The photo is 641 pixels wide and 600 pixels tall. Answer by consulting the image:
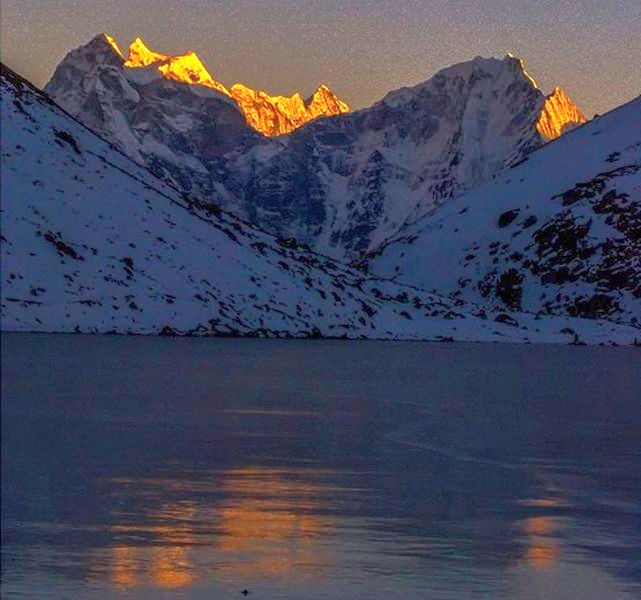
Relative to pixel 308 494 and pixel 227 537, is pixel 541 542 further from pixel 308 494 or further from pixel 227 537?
pixel 308 494

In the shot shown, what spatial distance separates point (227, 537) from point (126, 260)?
12597cm

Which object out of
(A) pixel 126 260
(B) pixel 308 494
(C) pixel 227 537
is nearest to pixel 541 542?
(C) pixel 227 537

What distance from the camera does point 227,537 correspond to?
32188 millimetres

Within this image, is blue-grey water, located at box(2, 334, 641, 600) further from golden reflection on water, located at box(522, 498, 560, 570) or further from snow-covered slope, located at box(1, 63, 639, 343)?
snow-covered slope, located at box(1, 63, 639, 343)

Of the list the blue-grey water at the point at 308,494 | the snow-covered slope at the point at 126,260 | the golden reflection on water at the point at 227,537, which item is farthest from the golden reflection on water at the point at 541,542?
the snow-covered slope at the point at 126,260

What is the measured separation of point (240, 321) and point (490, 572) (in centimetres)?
13419

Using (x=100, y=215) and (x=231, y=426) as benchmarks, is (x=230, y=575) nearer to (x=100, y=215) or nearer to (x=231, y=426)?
(x=231, y=426)

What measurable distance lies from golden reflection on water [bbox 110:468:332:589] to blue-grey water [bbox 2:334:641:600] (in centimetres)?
6

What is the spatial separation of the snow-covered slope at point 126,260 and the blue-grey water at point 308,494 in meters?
67.4

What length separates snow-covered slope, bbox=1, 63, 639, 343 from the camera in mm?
146375

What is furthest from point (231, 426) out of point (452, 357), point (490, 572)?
point (452, 357)

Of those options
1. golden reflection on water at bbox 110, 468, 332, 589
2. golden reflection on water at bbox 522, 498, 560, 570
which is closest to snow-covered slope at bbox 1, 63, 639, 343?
golden reflection on water at bbox 110, 468, 332, 589

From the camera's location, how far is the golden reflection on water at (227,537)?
28719mm

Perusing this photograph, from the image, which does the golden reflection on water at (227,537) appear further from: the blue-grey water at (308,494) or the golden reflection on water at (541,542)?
the golden reflection on water at (541,542)
